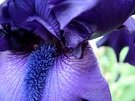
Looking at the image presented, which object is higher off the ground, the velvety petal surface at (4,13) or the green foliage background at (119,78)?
the velvety petal surface at (4,13)

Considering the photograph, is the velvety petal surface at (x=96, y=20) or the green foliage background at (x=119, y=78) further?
the green foliage background at (x=119, y=78)

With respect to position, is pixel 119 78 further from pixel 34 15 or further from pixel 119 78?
pixel 34 15

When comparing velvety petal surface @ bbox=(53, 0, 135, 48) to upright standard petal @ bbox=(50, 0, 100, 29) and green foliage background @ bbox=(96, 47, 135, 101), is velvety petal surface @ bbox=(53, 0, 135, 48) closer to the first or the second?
upright standard petal @ bbox=(50, 0, 100, 29)

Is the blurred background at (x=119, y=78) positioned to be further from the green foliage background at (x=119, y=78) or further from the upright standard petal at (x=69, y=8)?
the upright standard petal at (x=69, y=8)

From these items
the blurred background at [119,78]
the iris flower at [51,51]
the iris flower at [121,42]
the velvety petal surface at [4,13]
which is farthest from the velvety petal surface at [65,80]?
the blurred background at [119,78]

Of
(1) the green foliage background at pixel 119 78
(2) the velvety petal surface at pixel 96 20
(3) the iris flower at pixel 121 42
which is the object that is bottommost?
(1) the green foliage background at pixel 119 78

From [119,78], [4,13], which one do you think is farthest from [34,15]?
[119,78]

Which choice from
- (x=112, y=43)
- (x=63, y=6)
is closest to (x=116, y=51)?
(x=112, y=43)

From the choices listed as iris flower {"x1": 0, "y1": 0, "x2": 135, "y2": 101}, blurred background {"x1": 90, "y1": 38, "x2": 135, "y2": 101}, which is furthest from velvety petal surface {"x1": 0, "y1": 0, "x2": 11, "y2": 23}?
blurred background {"x1": 90, "y1": 38, "x2": 135, "y2": 101}
